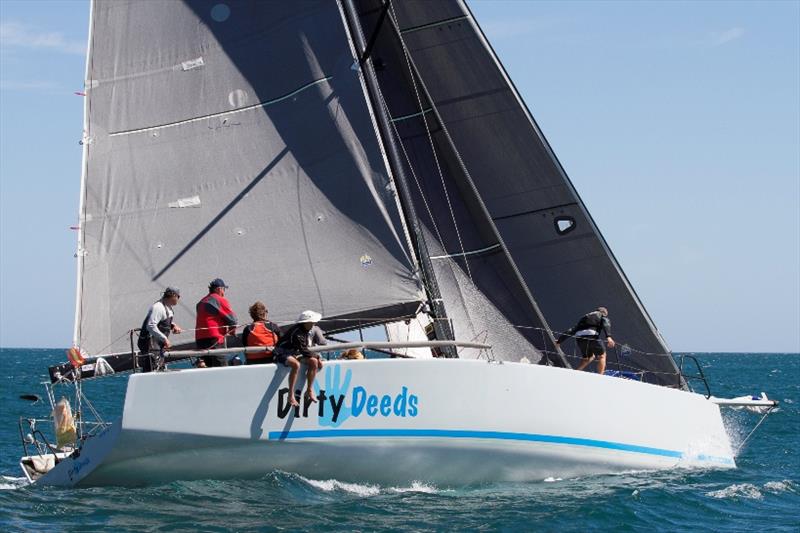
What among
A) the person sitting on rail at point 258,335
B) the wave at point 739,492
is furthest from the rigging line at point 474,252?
the wave at point 739,492

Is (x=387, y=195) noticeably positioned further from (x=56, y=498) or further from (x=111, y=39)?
(x=56, y=498)

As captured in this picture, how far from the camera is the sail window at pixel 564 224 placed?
1484cm

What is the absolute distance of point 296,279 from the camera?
1230 centimetres

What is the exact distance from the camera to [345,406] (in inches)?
429

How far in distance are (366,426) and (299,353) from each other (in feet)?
2.78

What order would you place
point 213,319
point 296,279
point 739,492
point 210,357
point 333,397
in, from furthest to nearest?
point 739,492
point 296,279
point 213,319
point 210,357
point 333,397

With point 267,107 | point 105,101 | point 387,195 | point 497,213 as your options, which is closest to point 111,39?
point 105,101

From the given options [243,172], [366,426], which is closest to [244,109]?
[243,172]

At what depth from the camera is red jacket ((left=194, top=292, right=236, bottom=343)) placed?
11.7 m

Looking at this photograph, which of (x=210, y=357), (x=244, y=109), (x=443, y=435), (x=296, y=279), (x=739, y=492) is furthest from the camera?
(x=739, y=492)

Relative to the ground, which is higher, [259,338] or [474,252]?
[474,252]

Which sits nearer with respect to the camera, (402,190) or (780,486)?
(402,190)

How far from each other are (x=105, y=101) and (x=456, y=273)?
416 centimetres

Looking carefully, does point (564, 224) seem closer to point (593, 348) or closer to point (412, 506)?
point (593, 348)
